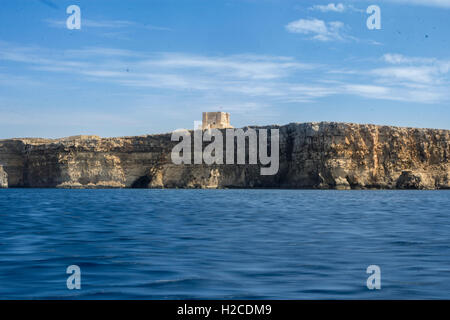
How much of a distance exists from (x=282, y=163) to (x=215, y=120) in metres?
36.0

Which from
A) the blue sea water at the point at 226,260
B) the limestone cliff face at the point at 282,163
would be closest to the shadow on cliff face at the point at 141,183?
the limestone cliff face at the point at 282,163

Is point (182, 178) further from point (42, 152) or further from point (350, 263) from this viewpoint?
point (350, 263)

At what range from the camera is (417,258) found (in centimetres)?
1257

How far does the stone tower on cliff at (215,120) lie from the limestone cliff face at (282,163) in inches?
1020

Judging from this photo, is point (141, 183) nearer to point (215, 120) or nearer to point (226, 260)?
point (215, 120)

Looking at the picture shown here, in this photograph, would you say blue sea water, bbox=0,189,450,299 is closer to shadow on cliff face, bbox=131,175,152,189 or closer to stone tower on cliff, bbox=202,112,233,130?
shadow on cliff face, bbox=131,175,152,189

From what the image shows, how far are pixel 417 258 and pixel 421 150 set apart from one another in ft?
270

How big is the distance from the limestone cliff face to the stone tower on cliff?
2592cm

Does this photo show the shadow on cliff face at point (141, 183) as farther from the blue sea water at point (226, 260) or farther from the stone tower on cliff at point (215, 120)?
the blue sea water at point (226, 260)

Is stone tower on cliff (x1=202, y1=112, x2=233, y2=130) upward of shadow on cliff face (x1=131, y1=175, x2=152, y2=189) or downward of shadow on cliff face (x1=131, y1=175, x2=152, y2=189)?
upward

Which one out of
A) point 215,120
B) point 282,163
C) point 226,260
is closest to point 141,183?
point 282,163

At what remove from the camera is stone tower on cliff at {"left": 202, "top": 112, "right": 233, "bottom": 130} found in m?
123

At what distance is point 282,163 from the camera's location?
9131 centimetres

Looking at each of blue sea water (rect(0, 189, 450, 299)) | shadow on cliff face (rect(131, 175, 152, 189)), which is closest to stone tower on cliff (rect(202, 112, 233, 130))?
shadow on cliff face (rect(131, 175, 152, 189))
